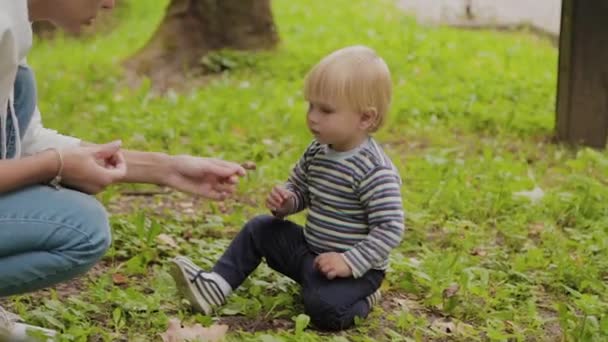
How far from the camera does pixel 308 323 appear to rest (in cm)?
321

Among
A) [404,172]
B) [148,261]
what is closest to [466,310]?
[148,261]

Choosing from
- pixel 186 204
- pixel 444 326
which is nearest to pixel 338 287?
pixel 444 326

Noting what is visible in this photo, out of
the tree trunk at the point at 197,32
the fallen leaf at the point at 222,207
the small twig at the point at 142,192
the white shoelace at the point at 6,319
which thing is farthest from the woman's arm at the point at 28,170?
the tree trunk at the point at 197,32

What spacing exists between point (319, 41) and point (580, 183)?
4.18m

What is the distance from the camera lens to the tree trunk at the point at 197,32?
7363 mm

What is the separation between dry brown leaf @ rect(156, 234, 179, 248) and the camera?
155 inches

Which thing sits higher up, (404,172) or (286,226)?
(286,226)

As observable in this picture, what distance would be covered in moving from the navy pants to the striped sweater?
50 millimetres

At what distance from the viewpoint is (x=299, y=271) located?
11.1 feet

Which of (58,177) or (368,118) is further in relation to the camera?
(368,118)

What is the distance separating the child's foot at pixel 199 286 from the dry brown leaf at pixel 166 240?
0.59 metres

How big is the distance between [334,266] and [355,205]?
202 mm

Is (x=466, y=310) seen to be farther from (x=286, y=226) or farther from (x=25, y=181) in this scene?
(x=25, y=181)

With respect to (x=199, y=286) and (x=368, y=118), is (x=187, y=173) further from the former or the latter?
(x=368, y=118)
